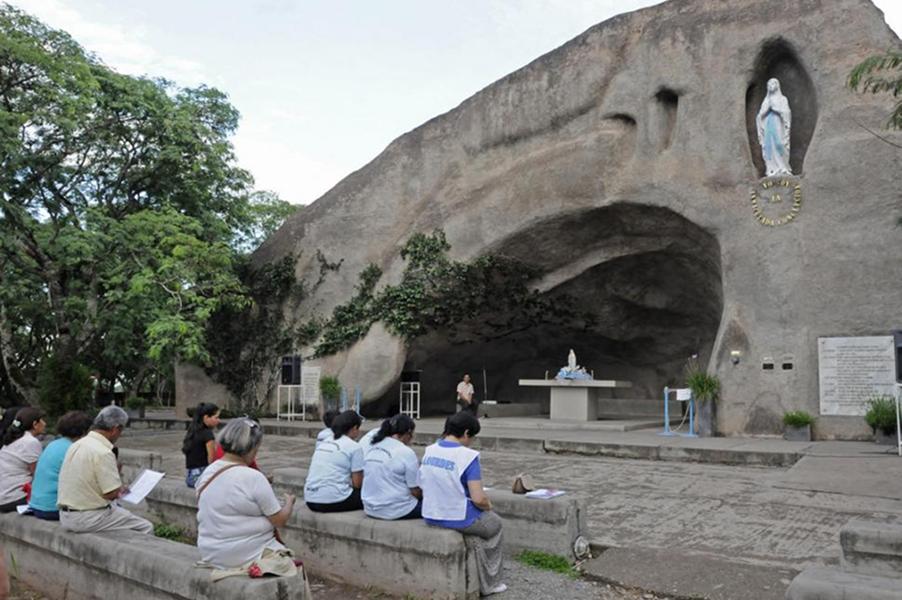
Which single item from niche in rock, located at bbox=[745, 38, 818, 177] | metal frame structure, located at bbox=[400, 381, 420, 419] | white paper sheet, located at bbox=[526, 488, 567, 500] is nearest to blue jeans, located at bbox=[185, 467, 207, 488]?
white paper sheet, located at bbox=[526, 488, 567, 500]

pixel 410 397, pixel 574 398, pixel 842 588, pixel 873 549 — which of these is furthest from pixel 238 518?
pixel 410 397

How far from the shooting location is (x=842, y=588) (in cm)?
359

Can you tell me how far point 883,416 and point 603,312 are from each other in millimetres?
9450

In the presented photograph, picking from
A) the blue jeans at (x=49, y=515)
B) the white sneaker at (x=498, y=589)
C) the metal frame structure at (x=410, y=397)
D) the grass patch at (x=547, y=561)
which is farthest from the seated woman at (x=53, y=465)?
the metal frame structure at (x=410, y=397)

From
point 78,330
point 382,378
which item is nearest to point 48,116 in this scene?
point 78,330

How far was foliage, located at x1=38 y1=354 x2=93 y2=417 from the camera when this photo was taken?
17047mm

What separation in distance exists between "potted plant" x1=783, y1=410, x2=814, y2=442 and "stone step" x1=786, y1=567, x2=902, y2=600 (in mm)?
10655

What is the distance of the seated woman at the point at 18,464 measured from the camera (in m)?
6.35

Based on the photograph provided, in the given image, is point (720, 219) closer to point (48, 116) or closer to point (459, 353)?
point (459, 353)

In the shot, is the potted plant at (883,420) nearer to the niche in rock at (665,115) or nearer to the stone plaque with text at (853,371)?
the stone plaque with text at (853,371)

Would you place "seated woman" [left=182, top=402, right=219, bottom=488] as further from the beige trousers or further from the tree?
the tree

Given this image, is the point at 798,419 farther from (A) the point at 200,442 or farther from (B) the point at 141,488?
(B) the point at 141,488

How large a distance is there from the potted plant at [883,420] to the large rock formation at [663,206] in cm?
132

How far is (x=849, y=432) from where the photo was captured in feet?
44.1
